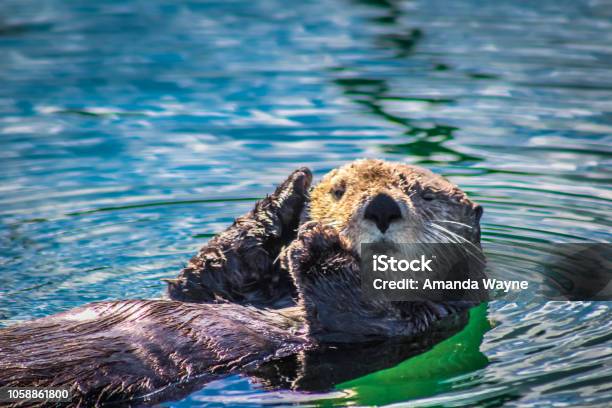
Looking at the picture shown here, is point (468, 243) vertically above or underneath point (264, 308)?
above

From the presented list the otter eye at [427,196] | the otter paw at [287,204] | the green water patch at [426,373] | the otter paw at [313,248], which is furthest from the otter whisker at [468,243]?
the otter paw at [287,204]

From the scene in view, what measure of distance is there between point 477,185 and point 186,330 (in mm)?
3361

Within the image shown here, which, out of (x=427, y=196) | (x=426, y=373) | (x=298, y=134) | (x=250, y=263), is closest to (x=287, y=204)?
(x=250, y=263)

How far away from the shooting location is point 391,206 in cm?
495

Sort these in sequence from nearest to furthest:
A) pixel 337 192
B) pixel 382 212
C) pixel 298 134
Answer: pixel 382 212, pixel 337 192, pixel 298 134

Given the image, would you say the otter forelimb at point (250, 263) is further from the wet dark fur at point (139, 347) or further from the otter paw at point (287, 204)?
the wet dark fur at point (139, 347)

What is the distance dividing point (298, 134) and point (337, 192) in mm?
3552

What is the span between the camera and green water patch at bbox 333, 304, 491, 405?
476 centimetres

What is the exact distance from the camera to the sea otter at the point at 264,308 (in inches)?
180

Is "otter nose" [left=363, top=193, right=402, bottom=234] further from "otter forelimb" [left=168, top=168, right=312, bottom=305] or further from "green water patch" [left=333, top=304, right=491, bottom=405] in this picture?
"otter forelimb" [left=168, top=168, right=312, bottom=305]

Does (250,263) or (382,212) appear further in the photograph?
(250,263)

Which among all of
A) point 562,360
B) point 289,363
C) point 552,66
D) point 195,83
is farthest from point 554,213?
point 195,83

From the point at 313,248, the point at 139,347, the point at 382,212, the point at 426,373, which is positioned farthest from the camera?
the point at 313,248

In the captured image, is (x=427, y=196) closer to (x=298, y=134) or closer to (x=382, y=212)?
(x=382, y=212)
